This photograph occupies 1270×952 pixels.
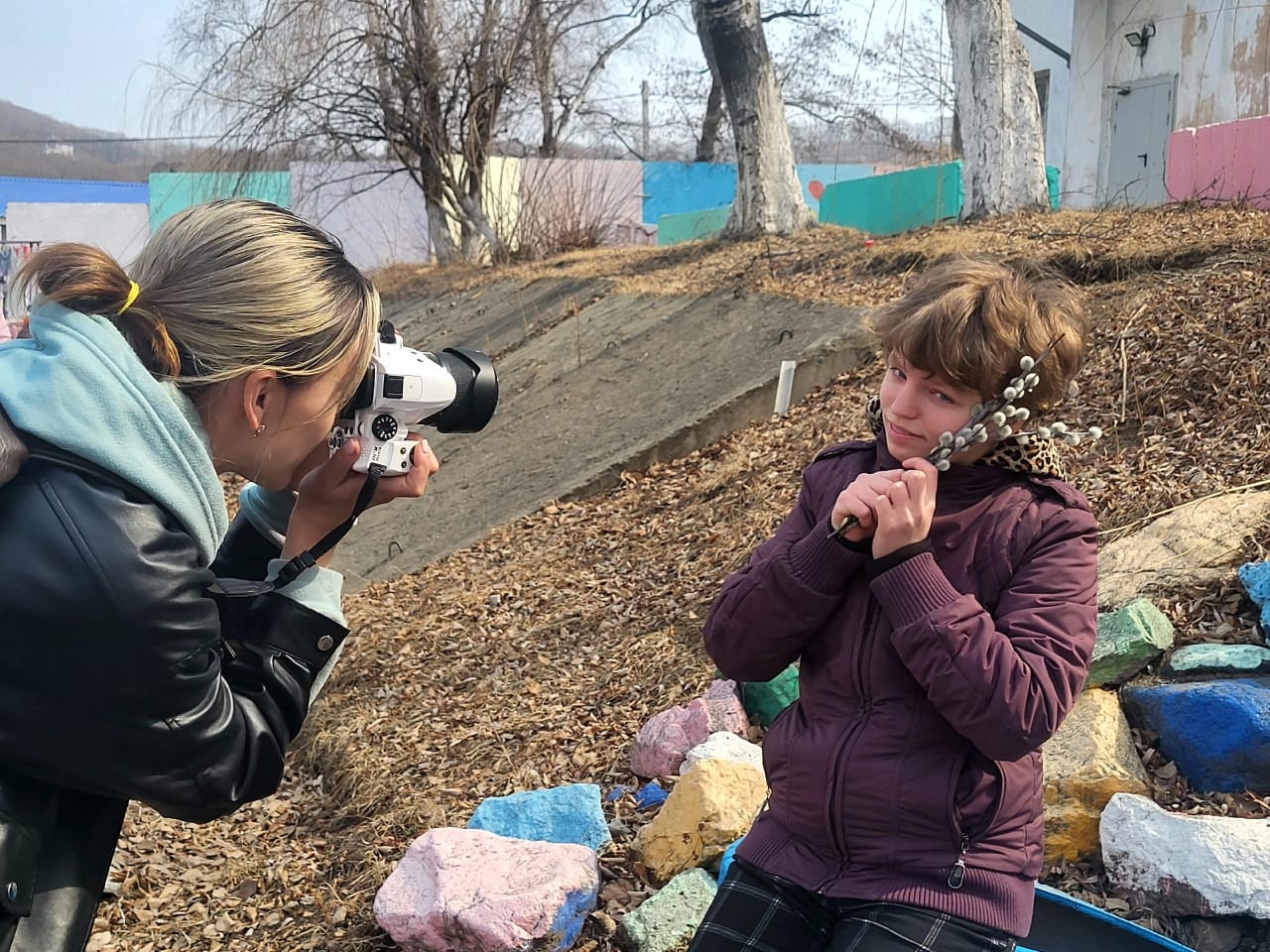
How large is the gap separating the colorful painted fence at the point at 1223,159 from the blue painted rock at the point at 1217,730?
691cm

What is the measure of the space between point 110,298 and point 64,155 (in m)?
62.8

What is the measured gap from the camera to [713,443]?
5969mm

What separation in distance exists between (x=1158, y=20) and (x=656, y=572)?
43.1 ft

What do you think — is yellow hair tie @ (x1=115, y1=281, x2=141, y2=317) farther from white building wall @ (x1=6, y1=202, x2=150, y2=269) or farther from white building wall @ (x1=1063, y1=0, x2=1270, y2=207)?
white building wall @ (x1=6, y1=202, x2=150, y2=269)

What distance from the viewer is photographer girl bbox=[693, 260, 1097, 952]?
Answer: 1742 mm

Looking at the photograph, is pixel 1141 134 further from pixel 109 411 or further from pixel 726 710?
pixel 109 411

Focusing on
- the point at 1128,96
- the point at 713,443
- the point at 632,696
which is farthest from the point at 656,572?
the point at 1128,96

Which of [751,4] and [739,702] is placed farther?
[751,4]

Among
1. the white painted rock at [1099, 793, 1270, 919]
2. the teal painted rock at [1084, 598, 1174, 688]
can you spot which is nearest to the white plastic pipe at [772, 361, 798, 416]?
the teal painted rock at [1084, 598, 1174, 688]

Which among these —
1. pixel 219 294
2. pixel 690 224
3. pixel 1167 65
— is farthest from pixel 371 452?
pixel 690 224

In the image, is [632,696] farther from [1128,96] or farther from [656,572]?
[1128,96]

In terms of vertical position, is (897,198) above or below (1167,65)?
below

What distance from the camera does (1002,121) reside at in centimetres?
830

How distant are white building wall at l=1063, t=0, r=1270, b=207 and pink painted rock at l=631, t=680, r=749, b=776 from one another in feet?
33.8
